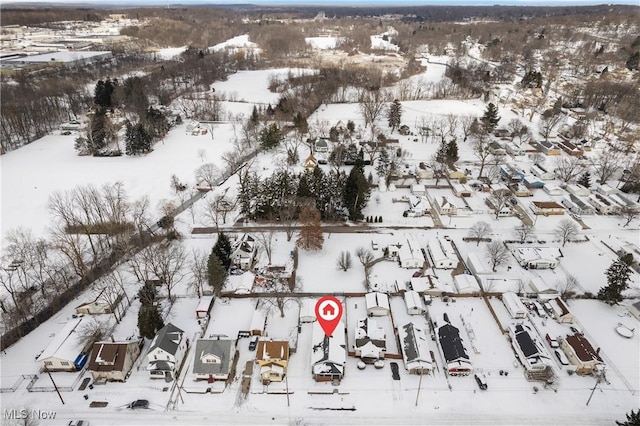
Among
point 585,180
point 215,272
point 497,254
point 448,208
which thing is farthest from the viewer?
point 585,180

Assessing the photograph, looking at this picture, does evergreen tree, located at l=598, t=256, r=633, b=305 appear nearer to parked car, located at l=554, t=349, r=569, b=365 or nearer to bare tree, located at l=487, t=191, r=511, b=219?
parked car, located at l=554, t=349, r=569, b=365

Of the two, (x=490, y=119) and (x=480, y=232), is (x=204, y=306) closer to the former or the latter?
(x=480, y=232)

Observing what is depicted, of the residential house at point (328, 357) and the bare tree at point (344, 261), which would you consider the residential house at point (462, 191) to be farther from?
the residential house at point (328, 357)

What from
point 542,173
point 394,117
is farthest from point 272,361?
point 394,117

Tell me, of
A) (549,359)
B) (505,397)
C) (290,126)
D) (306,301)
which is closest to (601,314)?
(549,359)

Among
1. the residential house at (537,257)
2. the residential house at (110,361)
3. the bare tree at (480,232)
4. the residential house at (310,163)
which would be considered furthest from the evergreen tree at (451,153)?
the residential house at (110,361)

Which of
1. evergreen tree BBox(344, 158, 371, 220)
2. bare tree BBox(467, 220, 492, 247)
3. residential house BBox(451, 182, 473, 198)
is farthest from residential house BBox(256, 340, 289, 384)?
residential house BBox(451, 182, 473, 198)
